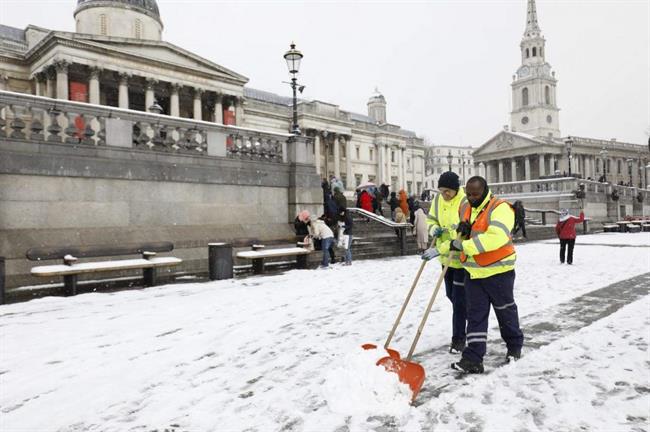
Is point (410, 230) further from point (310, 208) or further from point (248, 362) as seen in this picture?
point (248, 362)

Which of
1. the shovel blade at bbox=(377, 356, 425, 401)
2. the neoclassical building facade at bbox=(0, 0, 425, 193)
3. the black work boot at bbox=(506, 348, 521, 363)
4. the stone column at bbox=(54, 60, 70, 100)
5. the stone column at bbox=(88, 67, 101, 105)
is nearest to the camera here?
the shovel blade at bbox=(377, 356, 425, 401)

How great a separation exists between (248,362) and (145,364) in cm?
112

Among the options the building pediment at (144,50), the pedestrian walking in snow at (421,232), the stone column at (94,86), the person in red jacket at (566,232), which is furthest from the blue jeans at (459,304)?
the building pediment at (144,50)

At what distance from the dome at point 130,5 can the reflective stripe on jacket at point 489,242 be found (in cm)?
4521

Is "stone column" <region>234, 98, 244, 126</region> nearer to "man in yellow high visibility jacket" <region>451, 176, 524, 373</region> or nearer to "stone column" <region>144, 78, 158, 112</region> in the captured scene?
"stone column" <region>144, 78, 158, 112</region>

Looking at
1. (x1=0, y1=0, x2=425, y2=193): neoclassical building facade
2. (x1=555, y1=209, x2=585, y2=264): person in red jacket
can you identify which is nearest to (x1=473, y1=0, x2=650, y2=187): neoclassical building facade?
(x1=0, y1=0, x2=425, y2=193): neoclassical building facade

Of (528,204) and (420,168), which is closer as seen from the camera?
(528,204)

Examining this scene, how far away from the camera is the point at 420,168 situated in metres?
83.2

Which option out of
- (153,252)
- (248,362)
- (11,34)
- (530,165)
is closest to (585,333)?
(248,362)

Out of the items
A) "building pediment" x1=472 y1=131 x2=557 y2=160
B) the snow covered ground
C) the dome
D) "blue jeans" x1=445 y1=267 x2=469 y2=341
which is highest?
the dome

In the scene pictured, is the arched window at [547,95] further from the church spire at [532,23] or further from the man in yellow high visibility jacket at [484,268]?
the man in yellow high visibility jacket at [484,268]

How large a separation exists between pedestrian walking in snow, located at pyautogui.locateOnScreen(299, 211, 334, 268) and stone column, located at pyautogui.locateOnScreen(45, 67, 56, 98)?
32626mm

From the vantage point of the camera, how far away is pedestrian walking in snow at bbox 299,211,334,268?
12.6m

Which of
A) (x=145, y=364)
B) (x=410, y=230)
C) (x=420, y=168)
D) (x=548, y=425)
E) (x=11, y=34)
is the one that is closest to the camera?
(x=548, y=425)
